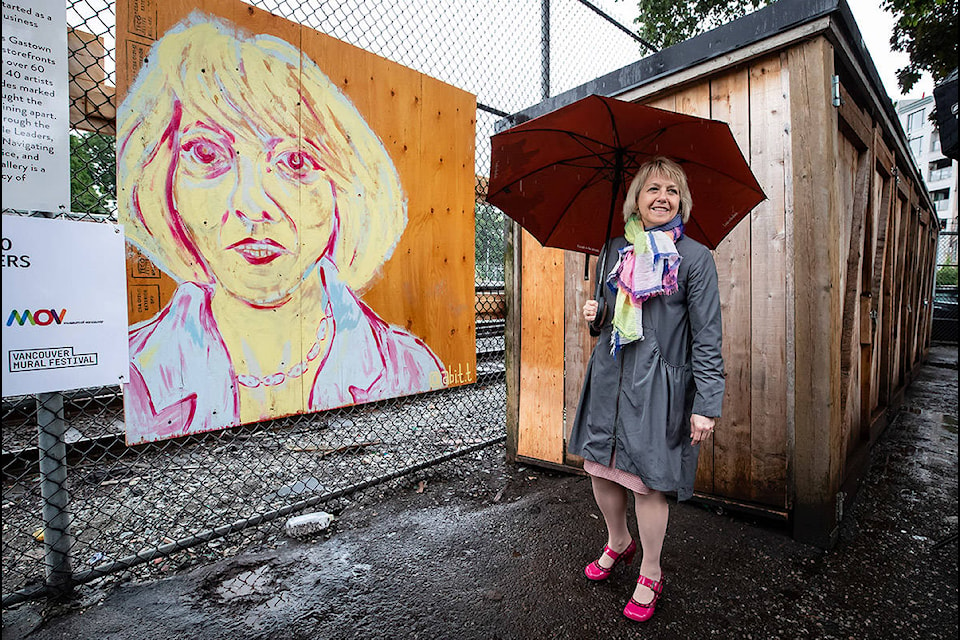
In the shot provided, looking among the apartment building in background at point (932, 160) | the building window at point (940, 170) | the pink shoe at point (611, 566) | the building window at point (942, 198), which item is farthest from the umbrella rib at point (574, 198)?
the building window at point (942, 198)

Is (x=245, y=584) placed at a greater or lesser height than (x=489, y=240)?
lesser

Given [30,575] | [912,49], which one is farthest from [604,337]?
[912,49]

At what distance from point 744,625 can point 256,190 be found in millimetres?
→ 3156

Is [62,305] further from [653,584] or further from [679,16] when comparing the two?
[679,16]

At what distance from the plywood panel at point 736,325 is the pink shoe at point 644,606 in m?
1.17

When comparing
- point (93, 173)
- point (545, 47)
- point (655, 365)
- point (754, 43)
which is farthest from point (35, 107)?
point (545, 47)

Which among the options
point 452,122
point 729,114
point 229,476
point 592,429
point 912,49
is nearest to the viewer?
point 592,429

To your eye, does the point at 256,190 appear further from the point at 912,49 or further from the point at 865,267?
the point at 912,49

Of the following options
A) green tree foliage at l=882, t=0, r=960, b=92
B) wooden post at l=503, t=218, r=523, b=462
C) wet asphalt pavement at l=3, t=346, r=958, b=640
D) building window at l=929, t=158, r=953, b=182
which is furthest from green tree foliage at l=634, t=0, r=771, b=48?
building window at l=929, t=158, r=953, b=182

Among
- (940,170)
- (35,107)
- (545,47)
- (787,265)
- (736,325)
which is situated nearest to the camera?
(35,107)

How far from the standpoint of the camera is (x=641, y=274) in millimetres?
2100

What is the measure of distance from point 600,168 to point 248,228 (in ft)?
6.16

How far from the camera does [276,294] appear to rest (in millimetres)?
2781

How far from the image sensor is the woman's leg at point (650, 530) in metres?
2.17
